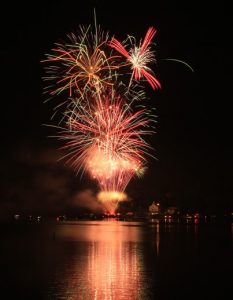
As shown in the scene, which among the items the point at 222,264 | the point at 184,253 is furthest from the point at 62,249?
the point at 222,264

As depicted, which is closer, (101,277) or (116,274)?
(101,277)

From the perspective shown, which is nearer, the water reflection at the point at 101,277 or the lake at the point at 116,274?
the water reflection at the point at 101,277

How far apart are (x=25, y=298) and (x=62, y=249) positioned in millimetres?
19529

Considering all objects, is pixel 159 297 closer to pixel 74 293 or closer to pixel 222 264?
pixel 74 293

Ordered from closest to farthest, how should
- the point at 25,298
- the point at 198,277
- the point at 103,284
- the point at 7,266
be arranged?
the point at 25,298 < the point at 103,284 < the point at 198,277 < the point at 7,266

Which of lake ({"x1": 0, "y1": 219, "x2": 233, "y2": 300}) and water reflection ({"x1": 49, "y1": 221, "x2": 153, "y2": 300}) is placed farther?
lake ({"x1": 0, "y1": 219, "x2": 233, "y2": 300})

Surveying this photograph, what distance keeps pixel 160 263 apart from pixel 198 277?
17.0 ft

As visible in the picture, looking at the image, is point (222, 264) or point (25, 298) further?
point (222, 264)

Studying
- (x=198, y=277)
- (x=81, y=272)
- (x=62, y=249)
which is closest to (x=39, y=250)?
(x=62, y=249)

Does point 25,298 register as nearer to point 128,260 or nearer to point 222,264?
point 128,260

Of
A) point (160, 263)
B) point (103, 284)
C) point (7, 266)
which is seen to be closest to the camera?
point (103, 284)

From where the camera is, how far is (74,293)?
18141mm

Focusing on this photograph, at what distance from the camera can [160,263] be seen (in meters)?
28.1

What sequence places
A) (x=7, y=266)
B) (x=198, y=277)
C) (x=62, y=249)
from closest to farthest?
1. (x=198, y=277)
2. (x=7, y=266)
3. (x=62, y=249)
